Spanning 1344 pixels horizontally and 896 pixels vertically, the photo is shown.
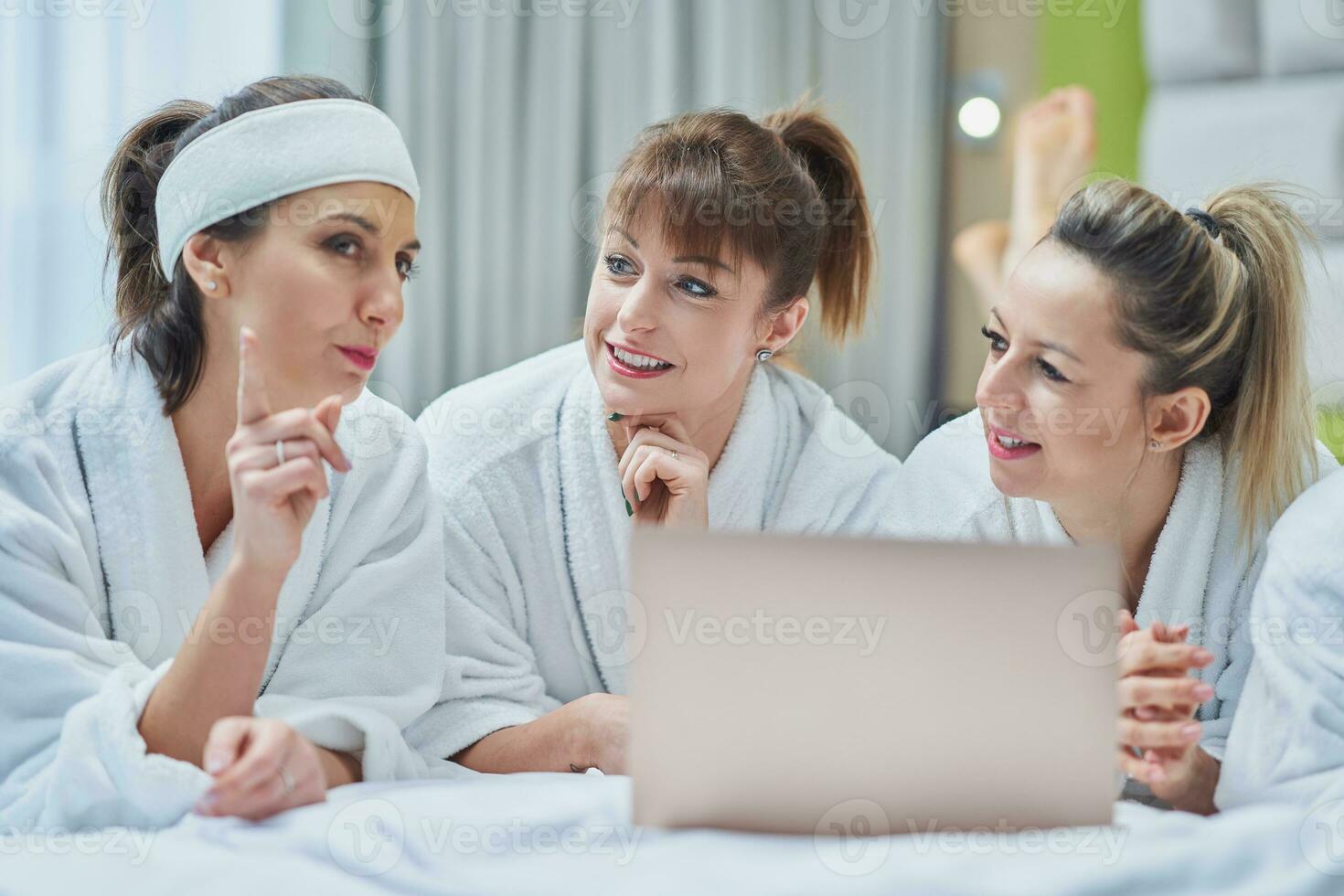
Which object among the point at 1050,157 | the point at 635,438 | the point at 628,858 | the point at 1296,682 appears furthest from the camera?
the point at 1050,157

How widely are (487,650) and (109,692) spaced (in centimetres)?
42

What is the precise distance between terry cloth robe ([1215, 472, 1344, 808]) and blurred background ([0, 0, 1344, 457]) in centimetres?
121

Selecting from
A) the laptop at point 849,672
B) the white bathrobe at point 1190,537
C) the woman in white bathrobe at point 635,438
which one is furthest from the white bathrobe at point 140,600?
the white bathrobe at point 1190,537

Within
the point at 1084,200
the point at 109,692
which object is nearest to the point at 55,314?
the point at 109,692

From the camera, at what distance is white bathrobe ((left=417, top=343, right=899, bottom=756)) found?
1335mm

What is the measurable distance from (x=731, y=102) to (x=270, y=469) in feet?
5.40

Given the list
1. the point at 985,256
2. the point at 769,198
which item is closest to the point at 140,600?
the point at 769,198

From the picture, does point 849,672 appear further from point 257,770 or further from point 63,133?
point 63,133

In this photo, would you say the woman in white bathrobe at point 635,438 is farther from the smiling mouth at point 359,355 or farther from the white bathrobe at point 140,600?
the smiling mouth at point 359,355

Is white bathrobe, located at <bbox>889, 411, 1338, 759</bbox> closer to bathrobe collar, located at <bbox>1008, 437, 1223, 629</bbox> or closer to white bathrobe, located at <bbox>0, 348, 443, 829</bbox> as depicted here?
bathrobe collar, located at <bbox>1008, 437, 1223, 629</bbox>

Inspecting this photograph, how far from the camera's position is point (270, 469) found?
99 centimetres

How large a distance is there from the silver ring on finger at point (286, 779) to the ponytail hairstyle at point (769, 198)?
71cm

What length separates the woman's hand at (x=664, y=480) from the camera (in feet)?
4.47

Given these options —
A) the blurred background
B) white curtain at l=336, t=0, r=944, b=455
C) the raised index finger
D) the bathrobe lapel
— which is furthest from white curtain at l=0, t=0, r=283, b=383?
the bathrobe lapel
